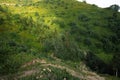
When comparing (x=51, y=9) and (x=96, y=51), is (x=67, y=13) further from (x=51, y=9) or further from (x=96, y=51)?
(x=96, y=51)

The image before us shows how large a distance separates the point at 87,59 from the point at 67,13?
38925 mm

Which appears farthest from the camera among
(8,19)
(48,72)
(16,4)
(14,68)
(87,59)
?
(16,4)

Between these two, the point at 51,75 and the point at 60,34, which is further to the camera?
the point at 60,34

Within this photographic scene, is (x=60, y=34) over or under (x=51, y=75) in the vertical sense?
under

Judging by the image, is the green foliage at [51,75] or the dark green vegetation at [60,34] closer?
the green foliage at [51,75]

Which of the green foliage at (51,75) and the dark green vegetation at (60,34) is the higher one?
the green foliage at (51,75)

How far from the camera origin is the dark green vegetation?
7878 cm

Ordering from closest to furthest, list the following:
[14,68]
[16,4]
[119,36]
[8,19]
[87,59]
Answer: [14,68] → [87,59] → [8,19] → [119,36] → [16,4]

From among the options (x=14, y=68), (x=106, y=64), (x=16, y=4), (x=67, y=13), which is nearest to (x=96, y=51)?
(x=106, y=64)

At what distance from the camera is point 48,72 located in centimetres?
5541

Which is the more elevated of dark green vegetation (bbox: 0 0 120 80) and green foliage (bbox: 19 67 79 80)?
green foliage (bbox: 19 67 79 80)

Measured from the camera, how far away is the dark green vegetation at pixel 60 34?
258ft

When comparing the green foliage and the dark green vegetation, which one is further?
the dark green vegetation

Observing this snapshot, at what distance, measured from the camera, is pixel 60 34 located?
99.6 metres
